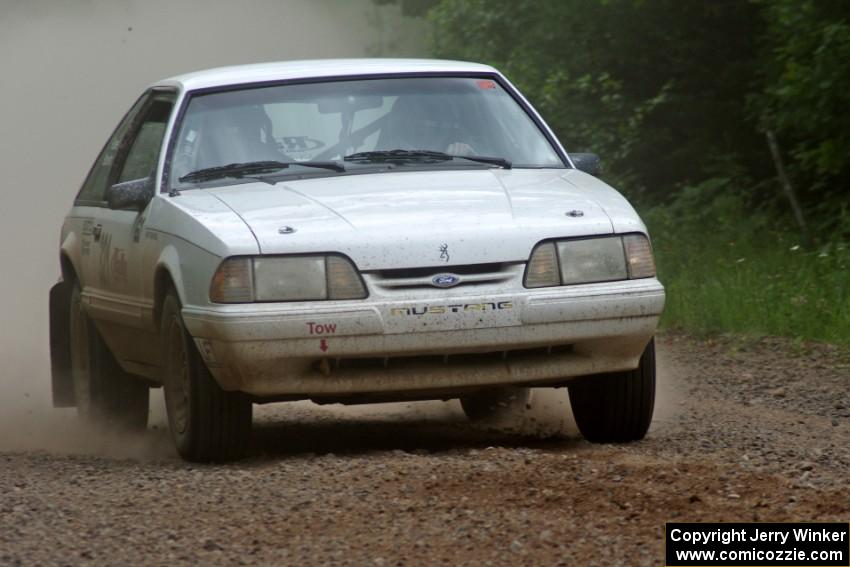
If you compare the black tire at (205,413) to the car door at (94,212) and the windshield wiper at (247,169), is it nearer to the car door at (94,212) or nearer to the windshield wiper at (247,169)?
the windshield wiper at (247,169)

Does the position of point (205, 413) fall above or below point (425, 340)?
below

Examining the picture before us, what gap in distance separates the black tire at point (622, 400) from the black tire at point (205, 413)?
135 centimetres

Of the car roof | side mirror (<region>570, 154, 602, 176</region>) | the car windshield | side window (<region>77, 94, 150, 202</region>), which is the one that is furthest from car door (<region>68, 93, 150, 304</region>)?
side mirror (<region>570, 154, 602, 176</region>)

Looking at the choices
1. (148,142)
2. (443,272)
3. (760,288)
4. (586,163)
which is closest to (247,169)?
(148,142)

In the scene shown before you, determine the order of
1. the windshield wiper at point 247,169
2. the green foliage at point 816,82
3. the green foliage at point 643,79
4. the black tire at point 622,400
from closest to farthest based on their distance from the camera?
the black tire at point 622,400 → the windshield wiper at point 247,169 → the green foliage at point 816,82 → the green foliage at point 643,79

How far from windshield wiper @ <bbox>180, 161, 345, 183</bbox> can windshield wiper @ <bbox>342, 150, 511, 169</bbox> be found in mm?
128

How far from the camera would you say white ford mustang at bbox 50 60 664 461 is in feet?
22.1

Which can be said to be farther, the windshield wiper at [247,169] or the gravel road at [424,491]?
the windshield wiper at [247,169]

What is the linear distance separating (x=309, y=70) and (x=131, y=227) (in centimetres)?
108

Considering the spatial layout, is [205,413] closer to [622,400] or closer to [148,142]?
[622,400]

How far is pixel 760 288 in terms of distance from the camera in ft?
44.3

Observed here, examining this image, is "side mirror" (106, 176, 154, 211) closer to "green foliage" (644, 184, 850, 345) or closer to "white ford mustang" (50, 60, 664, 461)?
"white ford mustang" (50, 60, 664, 461)

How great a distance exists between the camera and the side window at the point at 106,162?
29.8 feet

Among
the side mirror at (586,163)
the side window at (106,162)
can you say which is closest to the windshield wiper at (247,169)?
the side mirror at (586,163)
